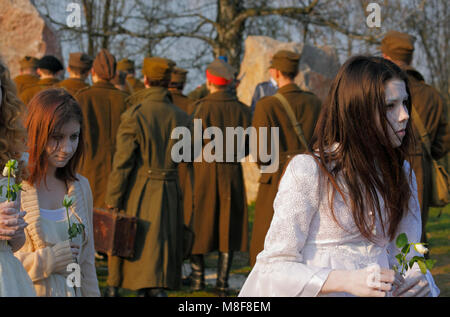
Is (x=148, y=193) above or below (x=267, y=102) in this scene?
below

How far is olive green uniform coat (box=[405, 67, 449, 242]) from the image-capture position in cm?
568

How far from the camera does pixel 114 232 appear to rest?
16.1 feet

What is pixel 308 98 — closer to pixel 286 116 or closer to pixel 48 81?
pixel 286 116

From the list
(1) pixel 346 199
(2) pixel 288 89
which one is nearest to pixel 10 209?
(1) pixel 346 199

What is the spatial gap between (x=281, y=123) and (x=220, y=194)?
105 centimetres

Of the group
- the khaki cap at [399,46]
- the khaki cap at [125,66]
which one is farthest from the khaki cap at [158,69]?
the khaki cap at [125,66]

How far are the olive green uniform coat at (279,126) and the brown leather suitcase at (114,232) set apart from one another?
135 cm

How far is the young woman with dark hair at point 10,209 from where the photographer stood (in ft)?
6.91

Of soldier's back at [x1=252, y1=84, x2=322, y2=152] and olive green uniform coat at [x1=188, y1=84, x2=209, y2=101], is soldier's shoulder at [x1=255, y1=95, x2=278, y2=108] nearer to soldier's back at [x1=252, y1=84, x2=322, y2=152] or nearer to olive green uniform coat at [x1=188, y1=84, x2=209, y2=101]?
soldier's back at [x1=252, y1=84, x2=322, y2=152]

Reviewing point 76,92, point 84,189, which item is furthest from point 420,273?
point 76,92

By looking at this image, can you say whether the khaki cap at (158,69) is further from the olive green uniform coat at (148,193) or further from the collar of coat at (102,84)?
the collar of coat at (102,84)

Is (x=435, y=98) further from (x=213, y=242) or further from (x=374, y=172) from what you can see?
(x=374, y=172)

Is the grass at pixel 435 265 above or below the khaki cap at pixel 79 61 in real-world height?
below

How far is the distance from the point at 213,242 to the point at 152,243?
4.05ft
